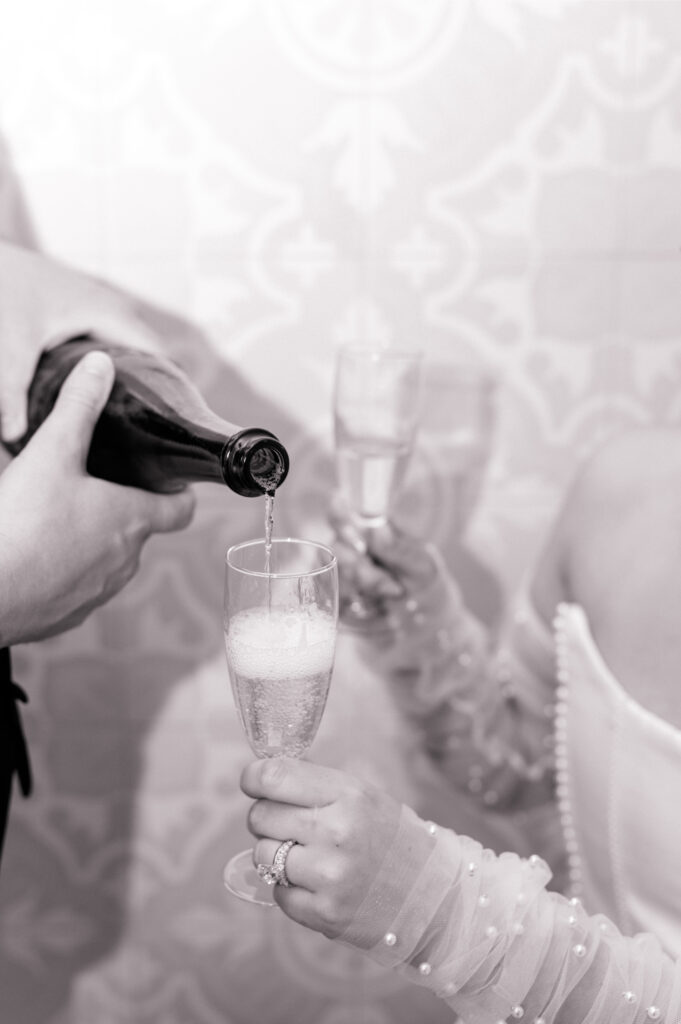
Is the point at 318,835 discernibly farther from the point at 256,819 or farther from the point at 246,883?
the point at 246,883

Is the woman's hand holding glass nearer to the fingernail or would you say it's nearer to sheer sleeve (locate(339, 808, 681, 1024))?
sheer sleeve (locate(339, 808, 681, 1024))

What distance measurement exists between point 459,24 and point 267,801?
0.92m

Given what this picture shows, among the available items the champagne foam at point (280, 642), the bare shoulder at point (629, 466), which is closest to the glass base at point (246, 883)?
the champagne foam at point (280, 642)

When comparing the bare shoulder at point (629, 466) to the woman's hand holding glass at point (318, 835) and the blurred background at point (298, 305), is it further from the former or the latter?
the woman's hand holding glass at point (318, 835)

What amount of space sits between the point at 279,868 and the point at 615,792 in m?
0.43

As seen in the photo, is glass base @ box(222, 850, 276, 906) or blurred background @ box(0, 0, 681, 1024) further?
blurred background @ box(0, 0, 681, 1024)

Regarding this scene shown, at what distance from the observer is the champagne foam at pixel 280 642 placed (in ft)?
2.51

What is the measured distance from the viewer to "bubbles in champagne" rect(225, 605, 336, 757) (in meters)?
0.77

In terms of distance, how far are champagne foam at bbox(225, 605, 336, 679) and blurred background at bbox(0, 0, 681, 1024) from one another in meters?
0.57

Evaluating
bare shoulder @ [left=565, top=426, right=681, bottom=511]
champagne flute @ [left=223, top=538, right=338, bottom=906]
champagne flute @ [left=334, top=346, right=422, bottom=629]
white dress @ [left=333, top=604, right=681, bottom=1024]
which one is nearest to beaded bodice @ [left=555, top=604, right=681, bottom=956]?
white dress @ [left=333, top=604, right=681, bottom=1024]

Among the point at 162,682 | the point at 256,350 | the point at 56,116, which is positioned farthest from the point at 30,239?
the point at 162,682

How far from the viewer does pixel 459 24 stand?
1.21 m

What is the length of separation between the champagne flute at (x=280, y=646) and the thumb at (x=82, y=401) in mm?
195

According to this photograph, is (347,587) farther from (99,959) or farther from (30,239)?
(99,959)
